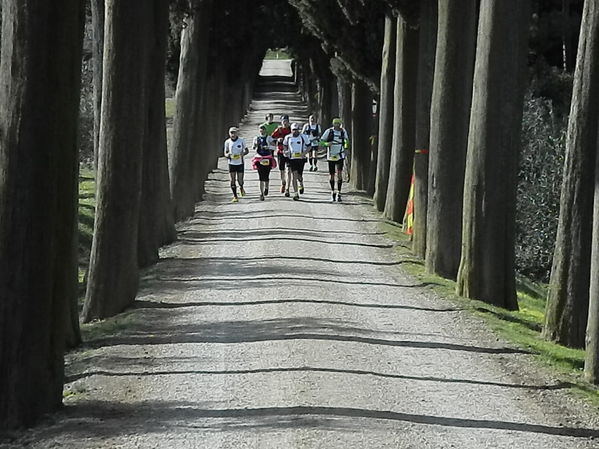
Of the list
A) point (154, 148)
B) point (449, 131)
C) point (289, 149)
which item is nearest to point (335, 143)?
point (289, 149)

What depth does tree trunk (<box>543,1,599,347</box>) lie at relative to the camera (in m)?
13.5

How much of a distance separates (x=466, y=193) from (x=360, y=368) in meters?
5.90

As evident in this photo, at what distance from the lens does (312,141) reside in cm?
3141

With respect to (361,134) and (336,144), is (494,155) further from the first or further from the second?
(361,134)

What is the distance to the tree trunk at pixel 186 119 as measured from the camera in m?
27.8

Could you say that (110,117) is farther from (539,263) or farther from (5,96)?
(539,263)

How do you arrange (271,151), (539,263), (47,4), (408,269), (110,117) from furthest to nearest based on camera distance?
(271,151) < (539,263) < (408,269) < (110,117) < (47,4)

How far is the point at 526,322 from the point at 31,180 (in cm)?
795

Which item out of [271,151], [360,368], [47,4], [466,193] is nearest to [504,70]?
[466,193]

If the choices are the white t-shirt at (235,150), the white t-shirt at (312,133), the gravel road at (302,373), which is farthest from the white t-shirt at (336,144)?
the gravel road at (302,373)

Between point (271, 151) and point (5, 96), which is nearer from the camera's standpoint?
point (5, 96)

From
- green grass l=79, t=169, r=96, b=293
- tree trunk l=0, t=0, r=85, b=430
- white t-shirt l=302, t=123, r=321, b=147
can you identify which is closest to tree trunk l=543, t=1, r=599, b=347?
tree trunk l=0, t=0, r=85, b=430

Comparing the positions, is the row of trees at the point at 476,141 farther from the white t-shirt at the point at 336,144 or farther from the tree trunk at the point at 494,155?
the white t-shirt at the point at 336,144

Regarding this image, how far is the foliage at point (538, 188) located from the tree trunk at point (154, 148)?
31.0ft
